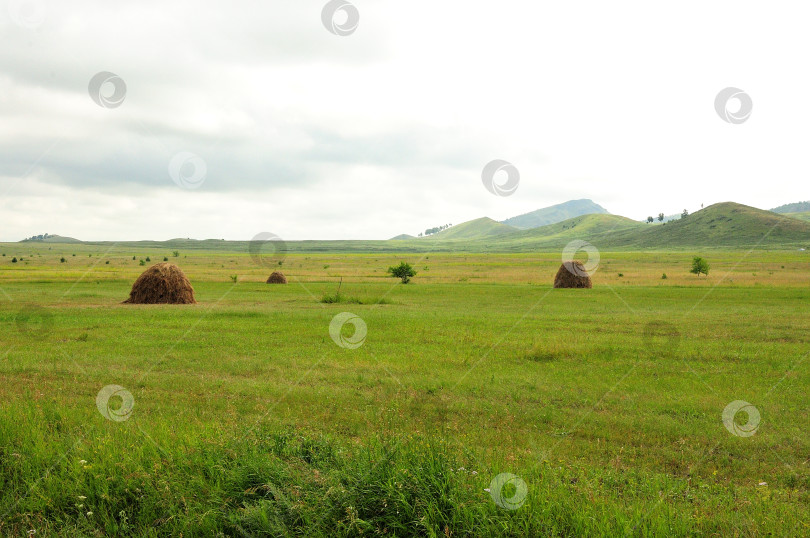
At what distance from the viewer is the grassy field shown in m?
5.00

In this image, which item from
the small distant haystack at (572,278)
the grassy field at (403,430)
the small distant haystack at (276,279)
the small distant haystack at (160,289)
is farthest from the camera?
the small distant haystack at (276,279)

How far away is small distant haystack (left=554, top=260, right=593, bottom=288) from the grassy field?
2468 cm

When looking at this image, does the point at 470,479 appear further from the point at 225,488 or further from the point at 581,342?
the point at 581,342

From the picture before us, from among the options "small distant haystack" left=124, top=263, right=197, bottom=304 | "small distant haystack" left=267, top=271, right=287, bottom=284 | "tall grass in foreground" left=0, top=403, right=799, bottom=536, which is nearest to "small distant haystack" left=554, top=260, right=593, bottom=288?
"small distant haystack" left=267, top=271, right=287, bottom=284

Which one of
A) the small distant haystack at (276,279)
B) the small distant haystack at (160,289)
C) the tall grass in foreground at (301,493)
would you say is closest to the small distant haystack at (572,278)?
the small distant haystack at (276,279)

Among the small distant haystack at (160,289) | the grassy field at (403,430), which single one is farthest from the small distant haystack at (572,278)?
the small distant haystack at (160,289)

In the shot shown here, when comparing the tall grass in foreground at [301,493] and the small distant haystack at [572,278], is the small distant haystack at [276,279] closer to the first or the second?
the small distant haystack at [572,278]

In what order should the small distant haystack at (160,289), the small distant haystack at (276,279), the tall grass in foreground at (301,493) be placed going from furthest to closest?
the small distant haystack at (276,279) < the small distant haystack at (160,289) < the tall grass in foreground at (301,493)

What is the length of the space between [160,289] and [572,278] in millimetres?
34884

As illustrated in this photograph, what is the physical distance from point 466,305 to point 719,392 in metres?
21.7

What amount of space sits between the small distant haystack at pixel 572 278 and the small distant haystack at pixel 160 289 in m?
32.0

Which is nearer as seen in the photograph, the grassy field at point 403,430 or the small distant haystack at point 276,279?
the grassy field at point 403,430

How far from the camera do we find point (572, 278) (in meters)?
47.8

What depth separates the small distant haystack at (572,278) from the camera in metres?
47.5
